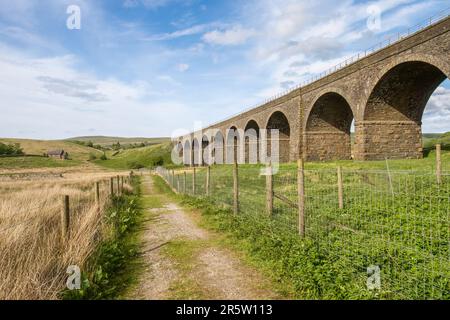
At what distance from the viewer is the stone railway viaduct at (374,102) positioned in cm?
1556

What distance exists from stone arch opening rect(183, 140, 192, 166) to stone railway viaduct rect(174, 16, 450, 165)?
3948 cm

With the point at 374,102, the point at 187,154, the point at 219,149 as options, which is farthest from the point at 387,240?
the point at 187,154

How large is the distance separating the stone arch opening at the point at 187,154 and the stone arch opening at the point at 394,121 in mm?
50749

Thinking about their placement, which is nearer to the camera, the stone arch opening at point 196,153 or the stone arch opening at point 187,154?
the stone arch opening at point 196,153

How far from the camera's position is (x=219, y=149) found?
51.7m

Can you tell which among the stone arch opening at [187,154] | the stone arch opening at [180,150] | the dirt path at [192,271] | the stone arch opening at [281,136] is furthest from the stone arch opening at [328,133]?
the stone arch opening at [180,150]

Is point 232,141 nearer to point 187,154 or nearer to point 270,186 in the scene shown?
point 187,154

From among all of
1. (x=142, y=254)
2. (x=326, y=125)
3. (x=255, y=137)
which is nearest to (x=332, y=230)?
(x=142, y=254)

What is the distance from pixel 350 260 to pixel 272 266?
120 centimetres

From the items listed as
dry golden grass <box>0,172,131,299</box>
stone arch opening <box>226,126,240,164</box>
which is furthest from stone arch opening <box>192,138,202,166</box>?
dry golden grass <box>0,172,131,299</box>

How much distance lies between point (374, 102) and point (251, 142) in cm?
2071

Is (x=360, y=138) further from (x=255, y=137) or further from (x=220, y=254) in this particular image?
(x=255, y=137)

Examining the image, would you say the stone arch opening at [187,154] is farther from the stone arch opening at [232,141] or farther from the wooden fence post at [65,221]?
the wooden fence post at [65,221]

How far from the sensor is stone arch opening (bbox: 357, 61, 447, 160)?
19.0 m
